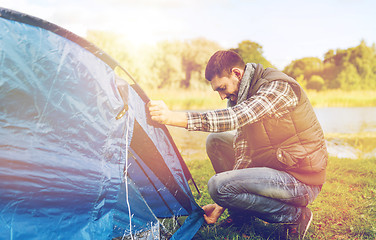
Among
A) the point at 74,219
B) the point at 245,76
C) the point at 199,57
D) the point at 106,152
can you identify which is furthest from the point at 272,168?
the point at 199,57

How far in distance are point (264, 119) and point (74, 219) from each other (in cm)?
118

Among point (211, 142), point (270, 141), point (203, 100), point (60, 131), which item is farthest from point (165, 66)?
point (60, 131)

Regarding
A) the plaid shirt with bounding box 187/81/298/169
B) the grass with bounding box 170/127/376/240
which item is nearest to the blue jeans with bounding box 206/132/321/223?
the grass with bounding box 170/127/376/240

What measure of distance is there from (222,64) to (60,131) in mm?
1022

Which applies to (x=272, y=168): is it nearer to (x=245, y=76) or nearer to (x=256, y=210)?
(x=256, y=210)

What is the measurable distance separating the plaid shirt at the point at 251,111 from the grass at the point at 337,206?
765mm

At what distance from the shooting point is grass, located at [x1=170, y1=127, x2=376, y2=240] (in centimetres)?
203

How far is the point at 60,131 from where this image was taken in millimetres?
1314

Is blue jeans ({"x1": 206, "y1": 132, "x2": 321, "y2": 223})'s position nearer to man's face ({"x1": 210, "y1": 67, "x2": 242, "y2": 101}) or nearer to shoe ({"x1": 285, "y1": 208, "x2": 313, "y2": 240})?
shoe ({"x1": 285, "y1": 208, "x2": 313, "y2": 240})

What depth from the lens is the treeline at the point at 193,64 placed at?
15156 millimetres

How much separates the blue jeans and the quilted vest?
0.23 ft

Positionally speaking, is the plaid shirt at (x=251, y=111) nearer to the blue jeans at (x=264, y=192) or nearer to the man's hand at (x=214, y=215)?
the blue jeans at (x=264, y=192)

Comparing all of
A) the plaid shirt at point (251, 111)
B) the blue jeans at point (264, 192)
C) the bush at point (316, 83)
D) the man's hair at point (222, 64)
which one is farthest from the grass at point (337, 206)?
the bush at point (316, 83)

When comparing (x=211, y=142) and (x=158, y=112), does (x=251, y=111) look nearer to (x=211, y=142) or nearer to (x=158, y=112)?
(x=158, y=112)
